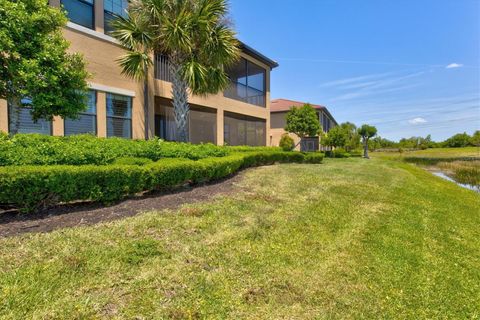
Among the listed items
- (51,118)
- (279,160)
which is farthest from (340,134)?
(51,118)

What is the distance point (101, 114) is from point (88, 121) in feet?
1.75

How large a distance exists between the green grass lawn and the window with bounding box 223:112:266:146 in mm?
15357

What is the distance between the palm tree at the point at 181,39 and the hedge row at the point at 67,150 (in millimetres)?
3520

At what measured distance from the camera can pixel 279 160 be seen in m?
16.5

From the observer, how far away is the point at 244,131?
21938 millimetres

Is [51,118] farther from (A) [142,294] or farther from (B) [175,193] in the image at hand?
(A) [142,294]

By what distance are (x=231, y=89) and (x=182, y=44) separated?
8.51 metres

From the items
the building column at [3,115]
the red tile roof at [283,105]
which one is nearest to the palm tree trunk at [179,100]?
the building column at [3,115]

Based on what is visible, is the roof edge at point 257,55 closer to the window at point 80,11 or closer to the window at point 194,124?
the window at point 194,124

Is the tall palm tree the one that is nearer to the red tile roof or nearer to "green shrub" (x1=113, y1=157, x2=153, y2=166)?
"green shrub" (x1=113, y1=157, x2=153, y2=166)

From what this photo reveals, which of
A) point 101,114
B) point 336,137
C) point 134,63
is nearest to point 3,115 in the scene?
point 101,114

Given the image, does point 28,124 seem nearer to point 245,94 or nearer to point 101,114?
point 101,114

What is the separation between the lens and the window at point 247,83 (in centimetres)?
1833

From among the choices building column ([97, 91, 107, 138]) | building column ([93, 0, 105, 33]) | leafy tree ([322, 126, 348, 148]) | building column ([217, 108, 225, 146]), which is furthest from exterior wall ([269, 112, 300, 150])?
building column ([93, 0, 105, 33])
